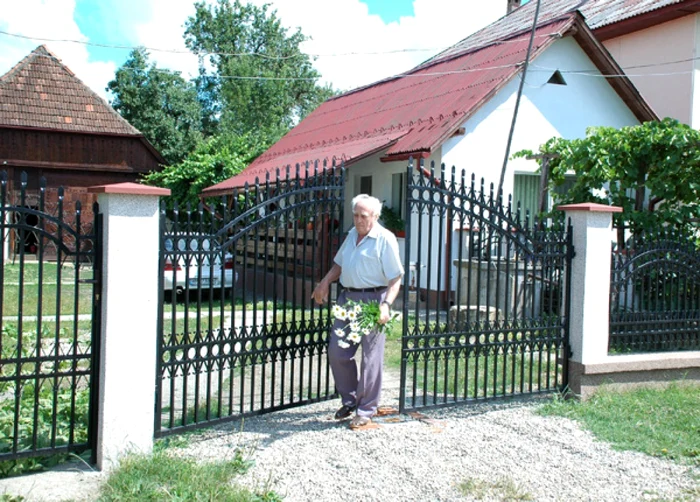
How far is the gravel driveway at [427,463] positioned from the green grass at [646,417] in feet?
0.52

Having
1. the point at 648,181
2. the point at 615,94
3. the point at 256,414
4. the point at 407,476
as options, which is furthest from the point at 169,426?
the point at 615,94

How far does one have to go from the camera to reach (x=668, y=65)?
15391 millimetres

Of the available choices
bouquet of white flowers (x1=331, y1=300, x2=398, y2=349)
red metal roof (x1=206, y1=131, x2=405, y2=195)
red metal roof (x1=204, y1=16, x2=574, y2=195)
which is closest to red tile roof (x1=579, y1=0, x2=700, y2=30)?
red metal roof (x1=204, y1=16, x2=574, y2=195)

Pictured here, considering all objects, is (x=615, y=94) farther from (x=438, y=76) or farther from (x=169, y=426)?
(x=169, y=426)

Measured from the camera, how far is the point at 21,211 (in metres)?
4.08

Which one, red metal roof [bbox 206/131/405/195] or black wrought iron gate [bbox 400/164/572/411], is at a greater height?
red metal roof [bbox 206/131/405/195]

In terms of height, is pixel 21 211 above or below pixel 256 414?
above

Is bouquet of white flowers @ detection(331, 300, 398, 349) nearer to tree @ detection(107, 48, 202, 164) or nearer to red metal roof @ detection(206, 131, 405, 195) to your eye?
red metal roof @ detection(206, 131, 405, 195)

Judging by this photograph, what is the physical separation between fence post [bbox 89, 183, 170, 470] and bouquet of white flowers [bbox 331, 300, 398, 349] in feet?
4.54

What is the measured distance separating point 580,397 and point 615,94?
9.02m

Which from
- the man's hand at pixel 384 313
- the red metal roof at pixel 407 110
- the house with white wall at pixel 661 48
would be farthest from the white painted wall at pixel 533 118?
the man's hand at pixel 384 313

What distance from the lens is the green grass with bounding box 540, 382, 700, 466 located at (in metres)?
5.14

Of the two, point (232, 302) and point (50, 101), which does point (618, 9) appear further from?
point (50, 101)

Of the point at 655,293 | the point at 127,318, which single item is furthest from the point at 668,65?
the point at 127,318
